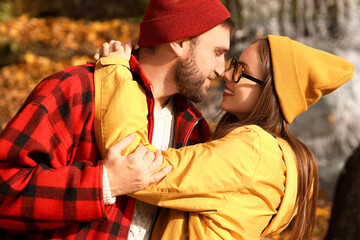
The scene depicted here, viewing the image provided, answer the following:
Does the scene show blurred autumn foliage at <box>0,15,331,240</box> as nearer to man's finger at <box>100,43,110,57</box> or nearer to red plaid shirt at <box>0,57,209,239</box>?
man's finger at <box>100,43,110,57</box>

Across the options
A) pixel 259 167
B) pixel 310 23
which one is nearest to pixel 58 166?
pixel 259 167

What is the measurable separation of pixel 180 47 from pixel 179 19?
18 cm

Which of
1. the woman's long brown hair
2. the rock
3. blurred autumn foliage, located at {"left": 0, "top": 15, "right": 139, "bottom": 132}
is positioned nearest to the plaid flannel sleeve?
the woman's long brown hair

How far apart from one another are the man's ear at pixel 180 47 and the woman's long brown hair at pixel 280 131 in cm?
49

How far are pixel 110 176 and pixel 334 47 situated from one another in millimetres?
7016

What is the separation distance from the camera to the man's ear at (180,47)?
255 cm

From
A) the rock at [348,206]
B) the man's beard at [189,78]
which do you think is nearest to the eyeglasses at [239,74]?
the man's beard at [189,78]

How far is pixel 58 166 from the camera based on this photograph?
206 centimetres

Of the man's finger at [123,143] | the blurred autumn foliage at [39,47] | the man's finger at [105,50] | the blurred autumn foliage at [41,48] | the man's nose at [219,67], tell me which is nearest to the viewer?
the man's finger at [123,143]

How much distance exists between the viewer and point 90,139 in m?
2.16

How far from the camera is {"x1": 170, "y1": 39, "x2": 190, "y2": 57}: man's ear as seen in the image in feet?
8.38

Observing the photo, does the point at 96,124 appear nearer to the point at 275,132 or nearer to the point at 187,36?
the point at 187,36

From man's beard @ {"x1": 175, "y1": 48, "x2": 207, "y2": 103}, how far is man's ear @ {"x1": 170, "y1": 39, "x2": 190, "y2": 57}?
0.04m

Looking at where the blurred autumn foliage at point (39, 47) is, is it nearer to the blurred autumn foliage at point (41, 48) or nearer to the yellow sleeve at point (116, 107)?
the blurred autumn foliage at point (41, 48)
